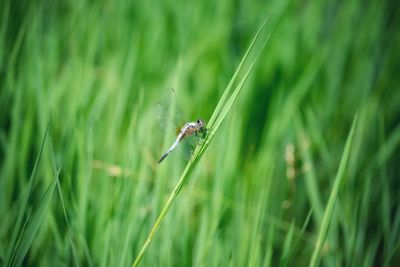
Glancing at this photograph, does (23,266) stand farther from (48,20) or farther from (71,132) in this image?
(48,20)

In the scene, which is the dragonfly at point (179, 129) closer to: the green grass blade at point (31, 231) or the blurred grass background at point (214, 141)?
the blurred grass background at point (214, 141)

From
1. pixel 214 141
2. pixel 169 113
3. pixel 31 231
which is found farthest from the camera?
pixel 214 141

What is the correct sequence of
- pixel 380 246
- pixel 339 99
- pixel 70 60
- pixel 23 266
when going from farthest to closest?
pixel 339 99, pixel 70 60, pixel 380 246, pixel 23 266

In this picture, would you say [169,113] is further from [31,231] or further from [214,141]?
[31,231]

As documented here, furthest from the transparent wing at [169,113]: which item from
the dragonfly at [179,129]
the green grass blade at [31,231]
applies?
the green grass blade at [31,231]

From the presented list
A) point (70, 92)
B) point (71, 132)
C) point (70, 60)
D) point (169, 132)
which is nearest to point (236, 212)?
point (169, 132)

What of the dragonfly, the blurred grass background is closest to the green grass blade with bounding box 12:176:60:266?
the blurred grass background

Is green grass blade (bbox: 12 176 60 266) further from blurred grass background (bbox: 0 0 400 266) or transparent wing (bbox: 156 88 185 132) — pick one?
transparent wing (bbox: 156 88 185 132)

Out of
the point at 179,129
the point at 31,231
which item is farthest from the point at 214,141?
the point at 31,231
